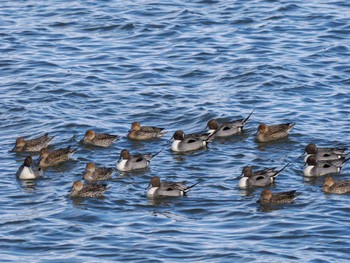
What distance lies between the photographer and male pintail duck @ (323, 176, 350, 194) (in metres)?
20.2

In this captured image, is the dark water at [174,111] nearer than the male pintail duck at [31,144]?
Yes

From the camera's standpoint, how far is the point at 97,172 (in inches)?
842

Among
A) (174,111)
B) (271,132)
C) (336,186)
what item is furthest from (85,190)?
(174,111)

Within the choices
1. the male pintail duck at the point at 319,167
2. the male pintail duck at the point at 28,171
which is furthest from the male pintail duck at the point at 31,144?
the male pintail duck at the point at 319,167

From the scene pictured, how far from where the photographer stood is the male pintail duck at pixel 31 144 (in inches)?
917

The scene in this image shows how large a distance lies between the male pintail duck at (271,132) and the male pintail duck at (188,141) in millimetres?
1080

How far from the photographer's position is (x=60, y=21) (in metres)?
34.1

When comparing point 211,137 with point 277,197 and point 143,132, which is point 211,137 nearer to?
point 143,132

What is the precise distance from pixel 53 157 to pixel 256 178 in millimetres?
4242

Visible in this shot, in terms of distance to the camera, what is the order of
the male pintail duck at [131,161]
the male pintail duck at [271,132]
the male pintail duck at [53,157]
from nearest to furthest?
the male pintail duck at [131,161]
the male pintail duck at [53,157]
the male pintail duck at [271,132]

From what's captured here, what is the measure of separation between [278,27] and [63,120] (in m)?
9.91

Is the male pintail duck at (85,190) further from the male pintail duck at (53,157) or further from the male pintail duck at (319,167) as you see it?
the male pintail duck at (319,167)

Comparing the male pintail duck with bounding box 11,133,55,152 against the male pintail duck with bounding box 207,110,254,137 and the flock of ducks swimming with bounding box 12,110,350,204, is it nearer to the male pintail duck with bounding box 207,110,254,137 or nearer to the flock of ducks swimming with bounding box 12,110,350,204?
the flock of ducks swimming with bounding box 12,110,350,204

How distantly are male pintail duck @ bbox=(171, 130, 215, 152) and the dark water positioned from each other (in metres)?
0.26
